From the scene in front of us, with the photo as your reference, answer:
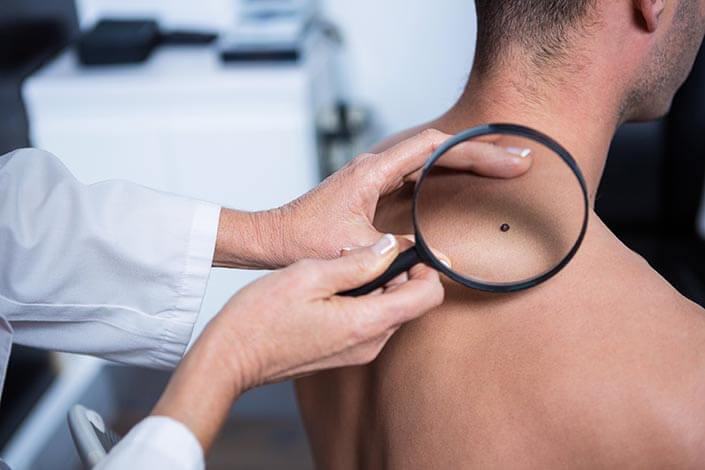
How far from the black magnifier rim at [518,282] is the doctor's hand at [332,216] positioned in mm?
74

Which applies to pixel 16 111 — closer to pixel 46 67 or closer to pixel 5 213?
pixel 46 67

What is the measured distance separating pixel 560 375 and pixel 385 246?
26 centimetres

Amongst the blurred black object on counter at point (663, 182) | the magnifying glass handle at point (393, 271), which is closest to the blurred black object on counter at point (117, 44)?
the blurred black object on counter at point (663, 182)

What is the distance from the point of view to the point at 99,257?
1.15 m

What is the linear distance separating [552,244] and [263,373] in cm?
36

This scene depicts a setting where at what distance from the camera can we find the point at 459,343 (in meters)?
1.08

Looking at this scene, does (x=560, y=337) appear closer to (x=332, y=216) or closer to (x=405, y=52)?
A: (x=332, y=216)

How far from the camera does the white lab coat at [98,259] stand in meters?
1.14

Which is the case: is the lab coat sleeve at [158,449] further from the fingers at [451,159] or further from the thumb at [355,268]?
the fingers at [451,159]

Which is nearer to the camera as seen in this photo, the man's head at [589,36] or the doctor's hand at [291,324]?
the doctor's hand at [291,324]

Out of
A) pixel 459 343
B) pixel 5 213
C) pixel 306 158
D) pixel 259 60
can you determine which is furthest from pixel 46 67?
pixel 459 343

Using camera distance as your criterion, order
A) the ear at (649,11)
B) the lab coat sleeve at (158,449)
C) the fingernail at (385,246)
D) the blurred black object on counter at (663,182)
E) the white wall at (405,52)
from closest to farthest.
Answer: the lab coat sleeve at (158,449)
the fingernail at (385,246)
the ear at (649,11)
the blurred black object on counter at (663,182)
the white wall at (405,52)

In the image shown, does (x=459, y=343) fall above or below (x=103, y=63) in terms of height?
above

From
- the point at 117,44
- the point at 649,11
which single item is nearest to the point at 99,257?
the point at 649,11
